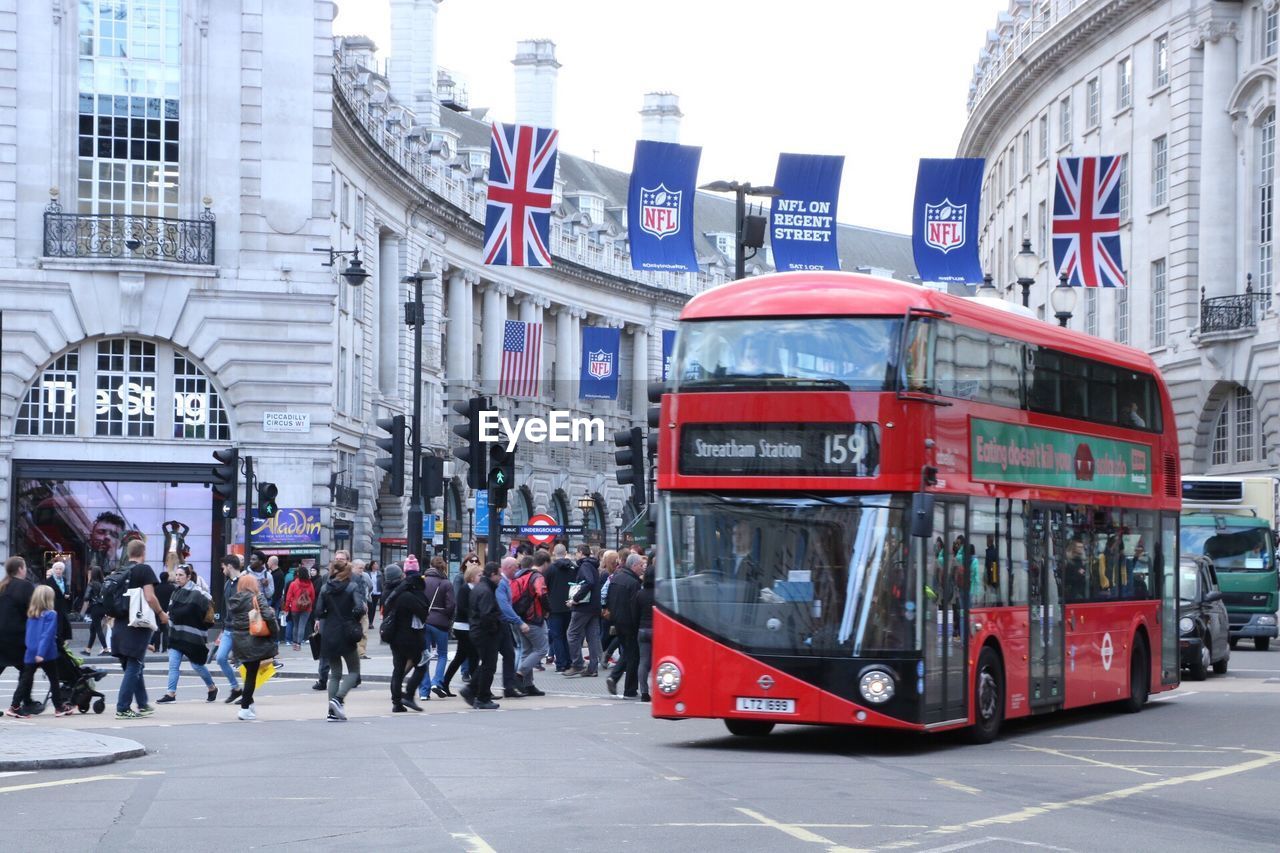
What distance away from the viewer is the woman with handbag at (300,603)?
3784 cm

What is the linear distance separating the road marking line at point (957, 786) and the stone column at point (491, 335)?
6665cm

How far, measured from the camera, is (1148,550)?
23.6 metres

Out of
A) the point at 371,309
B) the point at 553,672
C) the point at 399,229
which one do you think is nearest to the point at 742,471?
the point at 553,672

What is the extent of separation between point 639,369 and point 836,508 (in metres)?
81.3

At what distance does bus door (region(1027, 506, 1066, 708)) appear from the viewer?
66.4 feet

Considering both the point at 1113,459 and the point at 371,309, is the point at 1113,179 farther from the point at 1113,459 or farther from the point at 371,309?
the point at 371,309

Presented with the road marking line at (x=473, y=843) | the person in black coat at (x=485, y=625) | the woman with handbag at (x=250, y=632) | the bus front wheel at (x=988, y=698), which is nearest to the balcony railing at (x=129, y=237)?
the person in black coat at (x=485, y=625)

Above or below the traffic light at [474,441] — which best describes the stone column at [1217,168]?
above

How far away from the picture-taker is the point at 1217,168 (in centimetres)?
5359

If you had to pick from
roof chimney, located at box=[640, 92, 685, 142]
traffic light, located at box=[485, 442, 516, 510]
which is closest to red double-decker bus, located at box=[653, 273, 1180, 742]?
traffic light, located at box=[485, 442, 516, 510]

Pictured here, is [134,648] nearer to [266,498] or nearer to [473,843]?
[473,843]

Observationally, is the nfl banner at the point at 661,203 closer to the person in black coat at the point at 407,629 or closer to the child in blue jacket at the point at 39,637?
the person in black coat at the point at 407,629

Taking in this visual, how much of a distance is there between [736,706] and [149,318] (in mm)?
32233

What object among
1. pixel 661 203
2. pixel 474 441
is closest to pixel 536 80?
pixel 661 203
